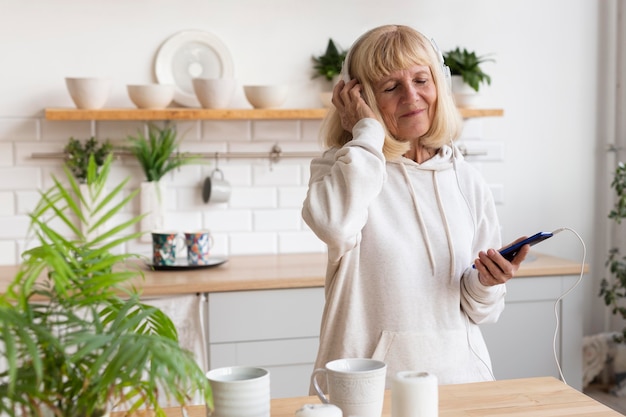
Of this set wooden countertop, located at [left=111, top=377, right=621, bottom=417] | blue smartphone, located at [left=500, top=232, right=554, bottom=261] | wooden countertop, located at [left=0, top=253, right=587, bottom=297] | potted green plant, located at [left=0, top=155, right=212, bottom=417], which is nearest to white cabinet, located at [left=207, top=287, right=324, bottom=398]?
wooden countertop, located at [left=0, top=253, right=587, bottom=297]

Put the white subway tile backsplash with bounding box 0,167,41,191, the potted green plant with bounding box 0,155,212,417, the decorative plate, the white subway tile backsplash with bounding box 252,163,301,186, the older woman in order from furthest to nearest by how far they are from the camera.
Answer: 1. the white subway tile backsplash with bounding box 252,163,301,186
2. the white subway tile backsplash with bounding box 0,167,41,191
3. the decorative plate
4. the older woman
5. the potted green plant with bounding box 0,155,212,417

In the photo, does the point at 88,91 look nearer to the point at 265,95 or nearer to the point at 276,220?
the point at 265,95

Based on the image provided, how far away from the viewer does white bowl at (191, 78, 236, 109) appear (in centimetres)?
337

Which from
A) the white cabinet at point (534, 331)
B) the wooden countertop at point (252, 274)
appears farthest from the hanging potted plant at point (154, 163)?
the white cabinet at point (534, 331)

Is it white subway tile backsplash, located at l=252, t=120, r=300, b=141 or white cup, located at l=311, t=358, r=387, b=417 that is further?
white subway tile backsplash, located at l=252, t=120, r=300, b=141

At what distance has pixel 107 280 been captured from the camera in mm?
1162

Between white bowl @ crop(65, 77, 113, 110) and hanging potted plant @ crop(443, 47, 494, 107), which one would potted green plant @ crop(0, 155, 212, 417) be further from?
hanging potted plant @ crop(443, 47, 494, 107)

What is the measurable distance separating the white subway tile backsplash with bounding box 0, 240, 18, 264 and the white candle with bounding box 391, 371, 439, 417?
2.47 metres

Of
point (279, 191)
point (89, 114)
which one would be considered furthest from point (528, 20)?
point (89, 114)

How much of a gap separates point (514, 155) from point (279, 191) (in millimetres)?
1083

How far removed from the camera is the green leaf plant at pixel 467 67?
11.9 feet

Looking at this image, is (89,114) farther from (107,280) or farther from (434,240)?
(107,280)

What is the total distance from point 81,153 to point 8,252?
1.64 ft

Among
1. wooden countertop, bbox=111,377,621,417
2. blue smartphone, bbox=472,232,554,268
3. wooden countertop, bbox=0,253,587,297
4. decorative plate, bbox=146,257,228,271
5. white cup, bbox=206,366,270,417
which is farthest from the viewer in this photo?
decorative plate, bbox=146,257,228,271
